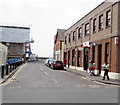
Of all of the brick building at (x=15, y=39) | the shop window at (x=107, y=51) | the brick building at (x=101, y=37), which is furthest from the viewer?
the brick building at (x=15, y=39)

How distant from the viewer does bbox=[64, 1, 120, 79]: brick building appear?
17.6 meters

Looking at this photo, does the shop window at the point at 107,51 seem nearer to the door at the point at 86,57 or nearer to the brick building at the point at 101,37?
the brick building at the point at 101,37

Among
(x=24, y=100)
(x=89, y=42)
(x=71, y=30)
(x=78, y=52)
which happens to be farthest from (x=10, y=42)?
(x=24, y=100)

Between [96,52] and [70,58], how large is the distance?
538 inches

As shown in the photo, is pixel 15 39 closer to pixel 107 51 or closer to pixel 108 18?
pixel 108 18

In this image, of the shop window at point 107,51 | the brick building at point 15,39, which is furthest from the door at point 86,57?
the brick building at point 15,39

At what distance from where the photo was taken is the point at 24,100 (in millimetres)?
7707

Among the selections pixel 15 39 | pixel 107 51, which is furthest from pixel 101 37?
pixel 15 39

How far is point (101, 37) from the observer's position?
20922 millimetres

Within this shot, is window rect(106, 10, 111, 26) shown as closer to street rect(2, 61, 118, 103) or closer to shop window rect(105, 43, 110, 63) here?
shop window rect(105, 43, 110, 63)

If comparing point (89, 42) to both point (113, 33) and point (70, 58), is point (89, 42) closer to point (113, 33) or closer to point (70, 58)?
point (113, 33)

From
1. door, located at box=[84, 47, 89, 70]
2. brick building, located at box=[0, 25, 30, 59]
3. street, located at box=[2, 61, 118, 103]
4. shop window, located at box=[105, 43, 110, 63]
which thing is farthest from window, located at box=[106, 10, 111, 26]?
brick building, located at box=[0, 25, 30, 59]

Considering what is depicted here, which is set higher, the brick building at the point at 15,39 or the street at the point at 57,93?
the brick building at the point at 15,39

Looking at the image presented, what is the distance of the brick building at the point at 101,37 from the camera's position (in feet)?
57.7
